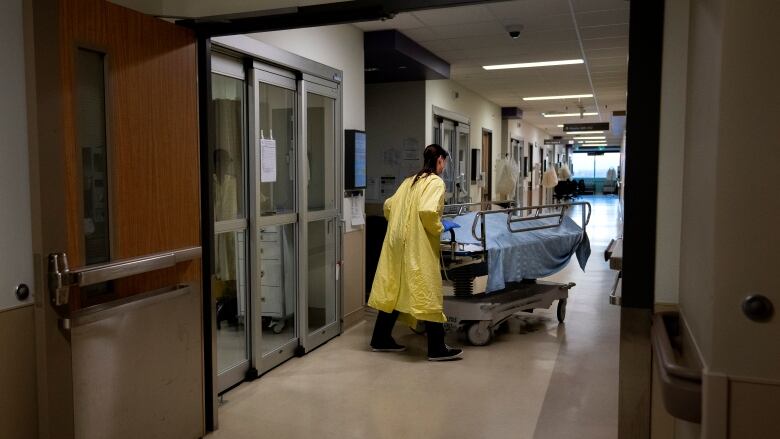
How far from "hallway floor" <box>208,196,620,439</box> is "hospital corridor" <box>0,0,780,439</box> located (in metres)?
0.02

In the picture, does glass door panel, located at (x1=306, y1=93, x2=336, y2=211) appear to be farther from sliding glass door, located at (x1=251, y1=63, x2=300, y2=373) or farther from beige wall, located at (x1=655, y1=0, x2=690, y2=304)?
beige wall, located at (x1=655, y1=0, x2=690, y2=304)

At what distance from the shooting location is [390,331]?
450 centimetres

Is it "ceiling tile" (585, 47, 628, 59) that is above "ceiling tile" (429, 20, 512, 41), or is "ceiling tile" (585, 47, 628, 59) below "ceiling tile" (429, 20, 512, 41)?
above

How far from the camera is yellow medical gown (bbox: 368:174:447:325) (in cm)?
409

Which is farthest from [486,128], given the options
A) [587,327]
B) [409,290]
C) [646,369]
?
[646,369]

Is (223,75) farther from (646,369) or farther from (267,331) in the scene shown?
(646,369)

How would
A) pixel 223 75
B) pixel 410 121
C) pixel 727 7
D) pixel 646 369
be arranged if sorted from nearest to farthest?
pixel 727 7, pixel 646 369, pixel 223 75, pixel 410 121

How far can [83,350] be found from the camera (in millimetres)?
2240

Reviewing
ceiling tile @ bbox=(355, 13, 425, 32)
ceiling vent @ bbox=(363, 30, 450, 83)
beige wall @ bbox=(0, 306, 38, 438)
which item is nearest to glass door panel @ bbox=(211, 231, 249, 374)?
beige wall @ bbox=(0, 306, 38, 438)

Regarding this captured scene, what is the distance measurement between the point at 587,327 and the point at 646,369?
337cm

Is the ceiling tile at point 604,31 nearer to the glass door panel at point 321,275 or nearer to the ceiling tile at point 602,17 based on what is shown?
the ceiling tile at point 602,17

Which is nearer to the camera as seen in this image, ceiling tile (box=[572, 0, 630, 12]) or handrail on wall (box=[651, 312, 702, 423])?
handrail on wall (box=[651, 312, 702, 423])

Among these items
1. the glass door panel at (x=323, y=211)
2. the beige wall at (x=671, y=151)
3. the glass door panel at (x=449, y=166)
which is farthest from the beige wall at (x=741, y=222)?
the glass door panel at (x=449, y=166)

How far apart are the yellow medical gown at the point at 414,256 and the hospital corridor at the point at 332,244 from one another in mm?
20
